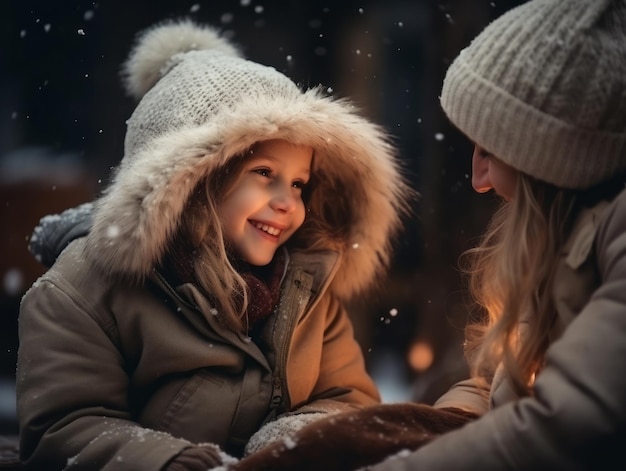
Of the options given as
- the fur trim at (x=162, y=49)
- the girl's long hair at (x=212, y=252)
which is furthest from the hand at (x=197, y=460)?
the fur trim at (x=162, y=49)

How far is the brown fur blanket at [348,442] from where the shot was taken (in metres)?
1.20

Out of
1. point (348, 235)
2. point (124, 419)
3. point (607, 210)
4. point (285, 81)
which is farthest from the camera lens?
point (348, 235)

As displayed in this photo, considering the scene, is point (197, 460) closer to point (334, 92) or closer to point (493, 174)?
point (493, 174)

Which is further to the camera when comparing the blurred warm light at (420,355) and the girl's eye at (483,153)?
the blurred warm light at (420,355)

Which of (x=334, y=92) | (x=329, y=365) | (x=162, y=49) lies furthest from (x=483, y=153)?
(x=334, y=92)

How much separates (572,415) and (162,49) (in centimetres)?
144

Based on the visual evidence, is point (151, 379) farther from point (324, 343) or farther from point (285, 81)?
point (285, 81)

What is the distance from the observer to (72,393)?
151cm

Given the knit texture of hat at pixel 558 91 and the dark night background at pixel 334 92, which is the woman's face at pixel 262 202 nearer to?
the knit texture of hat at pixel 558 91

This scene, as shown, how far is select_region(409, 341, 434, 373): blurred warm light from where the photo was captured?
2.72 meters

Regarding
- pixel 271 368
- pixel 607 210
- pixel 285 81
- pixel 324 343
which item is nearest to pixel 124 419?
pixel 271 368

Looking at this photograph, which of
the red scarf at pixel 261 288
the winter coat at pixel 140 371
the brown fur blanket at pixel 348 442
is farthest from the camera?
the red scarf at pixel 261 288

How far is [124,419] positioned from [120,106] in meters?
1.32

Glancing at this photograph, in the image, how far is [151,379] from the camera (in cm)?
161
